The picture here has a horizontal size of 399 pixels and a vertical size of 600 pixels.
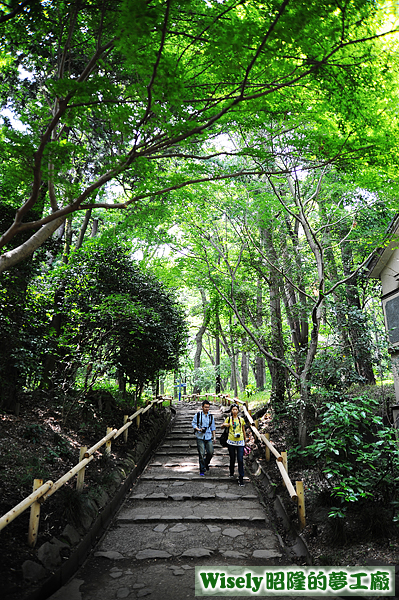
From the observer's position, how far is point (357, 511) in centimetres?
501

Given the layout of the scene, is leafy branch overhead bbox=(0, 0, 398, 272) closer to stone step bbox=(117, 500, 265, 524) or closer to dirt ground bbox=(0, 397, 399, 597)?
dirt ground bbox=(0, 397, 399, 597)

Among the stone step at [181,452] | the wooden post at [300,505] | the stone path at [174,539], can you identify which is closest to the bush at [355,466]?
the wooden post at [300,505]

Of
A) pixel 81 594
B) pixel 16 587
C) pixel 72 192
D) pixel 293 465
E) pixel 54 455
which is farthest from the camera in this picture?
pixel 293 465

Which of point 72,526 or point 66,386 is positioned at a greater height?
point 66,386

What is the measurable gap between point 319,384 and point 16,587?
20.5 feet

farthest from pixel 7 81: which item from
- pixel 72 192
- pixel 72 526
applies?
pixel 72 526

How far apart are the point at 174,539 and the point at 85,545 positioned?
4.25 ft

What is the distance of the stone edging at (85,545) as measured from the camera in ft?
12.7

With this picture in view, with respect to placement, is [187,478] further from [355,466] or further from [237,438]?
[355,466]

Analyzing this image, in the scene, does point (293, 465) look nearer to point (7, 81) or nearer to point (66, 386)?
point (66, 386)

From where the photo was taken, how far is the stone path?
167 inches

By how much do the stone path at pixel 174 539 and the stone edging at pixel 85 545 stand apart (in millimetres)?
97

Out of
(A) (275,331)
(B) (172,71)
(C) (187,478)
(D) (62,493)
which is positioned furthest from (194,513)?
(B) (172,71)

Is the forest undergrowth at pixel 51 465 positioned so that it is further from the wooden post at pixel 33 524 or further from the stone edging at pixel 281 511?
the stone edging at pixel 281 511
